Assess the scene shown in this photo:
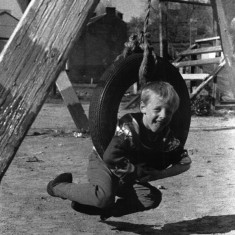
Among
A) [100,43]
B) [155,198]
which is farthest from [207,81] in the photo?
[100,43]

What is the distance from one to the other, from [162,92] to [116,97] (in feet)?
0.91

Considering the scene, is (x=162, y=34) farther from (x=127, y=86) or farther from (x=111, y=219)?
(x=127, y=86)

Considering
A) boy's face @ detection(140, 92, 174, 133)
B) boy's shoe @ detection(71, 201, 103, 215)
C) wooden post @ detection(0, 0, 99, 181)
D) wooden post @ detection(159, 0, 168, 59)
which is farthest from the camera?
wooden post @ detection(159, 0, 168, 59)

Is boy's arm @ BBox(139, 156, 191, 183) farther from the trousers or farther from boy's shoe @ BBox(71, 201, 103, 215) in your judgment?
boy's shoe @ BBox(71, 201, 103, 215)

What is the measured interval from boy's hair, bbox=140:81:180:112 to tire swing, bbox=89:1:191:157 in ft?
0.52

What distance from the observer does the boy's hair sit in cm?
329

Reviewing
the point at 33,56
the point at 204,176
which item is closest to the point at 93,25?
the point at 204,176

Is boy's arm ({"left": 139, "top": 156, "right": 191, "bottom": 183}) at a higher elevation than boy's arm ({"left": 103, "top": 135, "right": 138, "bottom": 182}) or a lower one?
lower

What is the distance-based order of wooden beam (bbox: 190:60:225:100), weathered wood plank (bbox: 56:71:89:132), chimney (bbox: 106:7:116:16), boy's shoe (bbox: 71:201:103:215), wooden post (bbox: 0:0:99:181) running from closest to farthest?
1. wooden post (bbox: 0:0:99:181)
2. boy's shoe (bbox: 71:201:103:215)
3. weathered wood plank (bbox: 56:71:89:132)
4. wooden beam (bbox: 190:60:225:100)
5. chimney (bbox: 106:7:116:16)

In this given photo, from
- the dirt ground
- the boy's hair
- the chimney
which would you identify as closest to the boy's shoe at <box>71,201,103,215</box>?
the dirt ground

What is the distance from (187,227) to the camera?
3.96 m

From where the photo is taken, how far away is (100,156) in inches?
137

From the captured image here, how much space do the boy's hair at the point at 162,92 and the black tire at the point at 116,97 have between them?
17 cm

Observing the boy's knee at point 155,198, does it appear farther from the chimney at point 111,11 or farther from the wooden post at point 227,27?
the chimney at point 111,11
